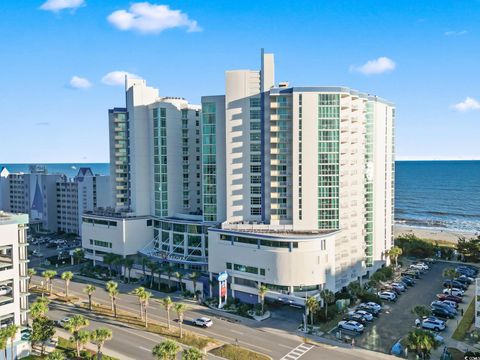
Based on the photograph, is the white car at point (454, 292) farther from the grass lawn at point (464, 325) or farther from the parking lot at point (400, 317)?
the grass lawn at point (464, 325)

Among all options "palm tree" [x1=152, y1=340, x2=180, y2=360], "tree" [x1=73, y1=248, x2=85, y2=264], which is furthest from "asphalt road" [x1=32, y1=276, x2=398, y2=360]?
"tree" [x1=73, y1=248, x2=85, y2=264]

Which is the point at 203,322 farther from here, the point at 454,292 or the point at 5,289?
the point at 454,292

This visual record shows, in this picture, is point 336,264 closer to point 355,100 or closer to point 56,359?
point 355,100

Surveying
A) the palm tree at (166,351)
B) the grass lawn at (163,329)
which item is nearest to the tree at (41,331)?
the grass lawn at (163,329)

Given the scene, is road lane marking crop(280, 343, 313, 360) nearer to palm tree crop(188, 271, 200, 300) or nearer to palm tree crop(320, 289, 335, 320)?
palm tree crop(320, 289, 335, 320)

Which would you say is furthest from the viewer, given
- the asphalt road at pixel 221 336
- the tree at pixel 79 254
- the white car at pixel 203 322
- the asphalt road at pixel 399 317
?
the tree at pixel 79 254

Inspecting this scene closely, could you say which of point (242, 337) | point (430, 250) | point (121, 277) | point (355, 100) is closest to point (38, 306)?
point (242, 337)
